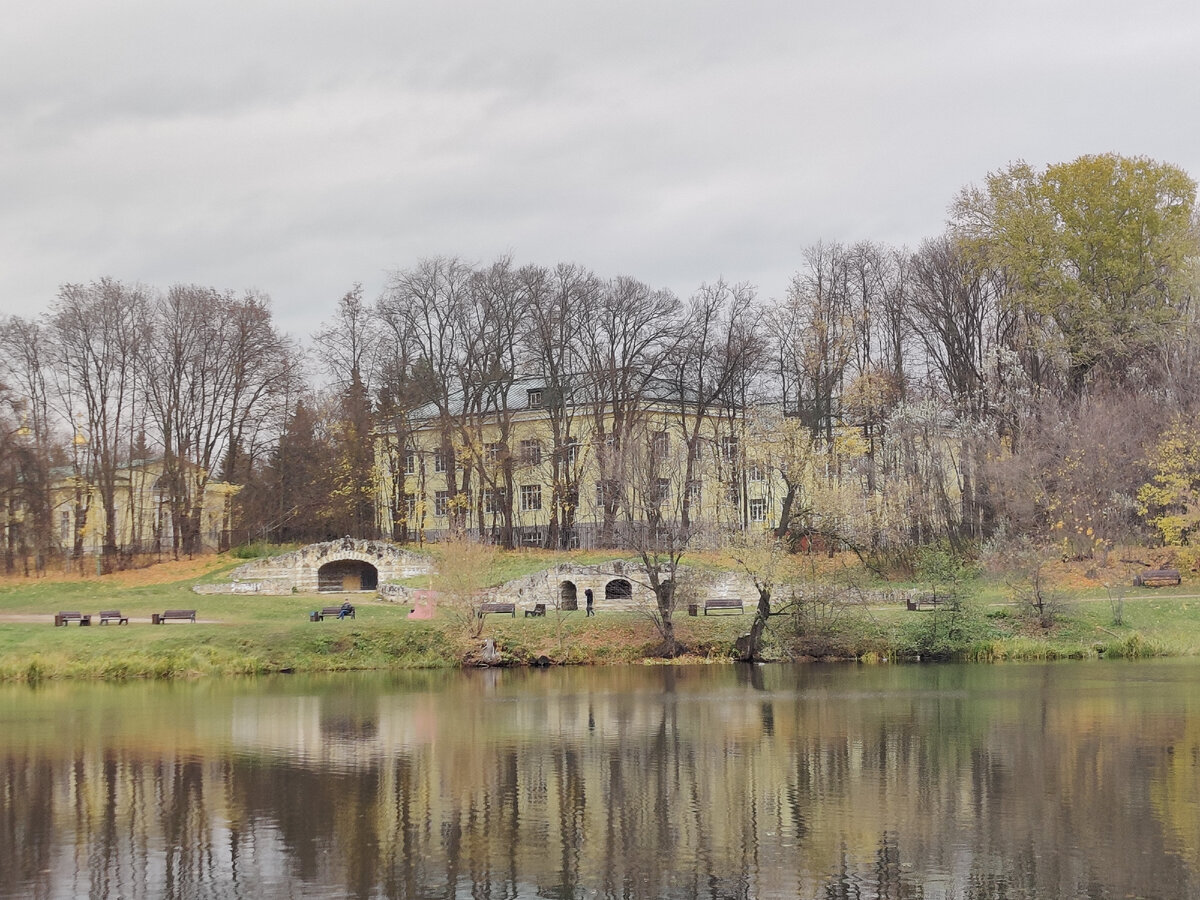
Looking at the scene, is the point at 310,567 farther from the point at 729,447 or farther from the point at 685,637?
the point at 685,637

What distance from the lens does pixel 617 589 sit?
5375 cm

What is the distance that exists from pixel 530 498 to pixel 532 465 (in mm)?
6625

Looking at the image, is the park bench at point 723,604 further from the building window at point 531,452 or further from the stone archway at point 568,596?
the building window at point 531,452

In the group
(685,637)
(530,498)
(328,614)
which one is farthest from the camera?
(530,498)

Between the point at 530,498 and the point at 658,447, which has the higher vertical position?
the point at 658,447

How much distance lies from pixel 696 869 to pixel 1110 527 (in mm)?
40365

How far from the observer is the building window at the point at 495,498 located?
226ft

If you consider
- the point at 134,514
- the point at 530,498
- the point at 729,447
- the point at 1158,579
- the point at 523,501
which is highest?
the point at 729,447

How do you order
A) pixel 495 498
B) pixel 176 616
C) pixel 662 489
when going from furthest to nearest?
pixel 495 498, pixel 662 489, pixel 176 616

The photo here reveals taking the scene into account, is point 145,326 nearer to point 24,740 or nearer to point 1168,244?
point 24,740

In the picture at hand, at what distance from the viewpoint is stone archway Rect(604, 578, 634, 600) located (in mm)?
53125

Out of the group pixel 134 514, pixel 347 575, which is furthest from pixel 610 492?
pixel 134 514

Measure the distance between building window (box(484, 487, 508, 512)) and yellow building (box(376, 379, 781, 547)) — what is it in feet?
0.26

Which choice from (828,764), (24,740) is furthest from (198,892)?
(24,740)
